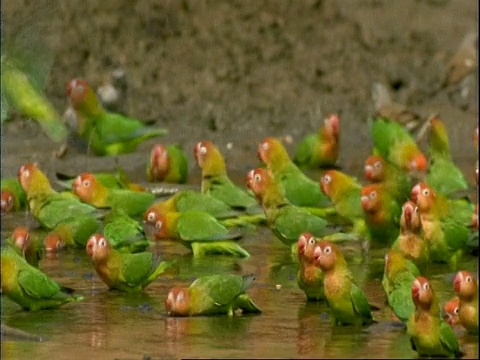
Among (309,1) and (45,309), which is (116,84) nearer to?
(309,1)

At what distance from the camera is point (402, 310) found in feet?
24.2

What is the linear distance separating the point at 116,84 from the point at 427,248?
218 inches

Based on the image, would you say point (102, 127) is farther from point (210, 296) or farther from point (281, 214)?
point (210, 296)

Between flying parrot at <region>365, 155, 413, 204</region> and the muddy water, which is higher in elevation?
flying parrot at <region>365, 155, 413, 204</region>

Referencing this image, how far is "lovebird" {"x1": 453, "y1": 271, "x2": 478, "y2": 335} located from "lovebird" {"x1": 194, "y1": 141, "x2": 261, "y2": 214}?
324cm

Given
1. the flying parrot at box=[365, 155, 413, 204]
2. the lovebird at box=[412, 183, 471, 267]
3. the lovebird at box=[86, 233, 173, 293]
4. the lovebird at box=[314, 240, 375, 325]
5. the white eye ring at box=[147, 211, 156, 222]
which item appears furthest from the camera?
the flying parrot at box=[365, 155, 413, 204]

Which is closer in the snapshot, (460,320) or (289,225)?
(460,320)

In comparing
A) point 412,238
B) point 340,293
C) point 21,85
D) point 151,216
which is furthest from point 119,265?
point 412,238

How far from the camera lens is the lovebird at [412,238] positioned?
28.0 ft

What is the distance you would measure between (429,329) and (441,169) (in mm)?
4171

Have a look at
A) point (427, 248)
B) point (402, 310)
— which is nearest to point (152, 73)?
point (427, 248)

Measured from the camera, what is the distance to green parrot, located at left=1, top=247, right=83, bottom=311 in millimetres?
7836

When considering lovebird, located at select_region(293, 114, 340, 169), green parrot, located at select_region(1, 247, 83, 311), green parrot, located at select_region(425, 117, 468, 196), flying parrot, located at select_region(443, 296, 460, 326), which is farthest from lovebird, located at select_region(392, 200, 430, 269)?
lovebird, located at select_region(293, 114, 340, 169)

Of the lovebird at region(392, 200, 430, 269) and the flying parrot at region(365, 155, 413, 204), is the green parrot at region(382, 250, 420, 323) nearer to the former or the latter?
the lovebird at region(392, 200, 430, 269)
